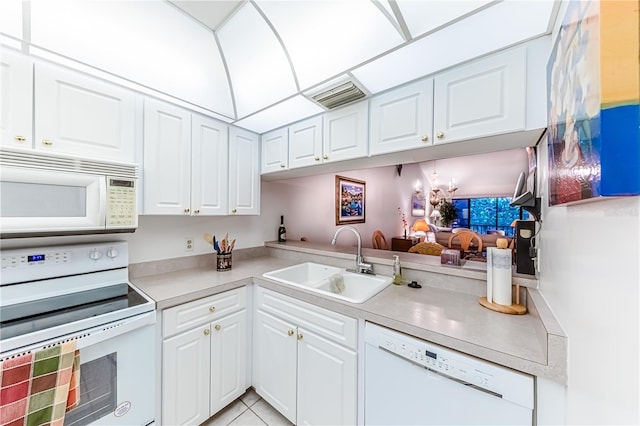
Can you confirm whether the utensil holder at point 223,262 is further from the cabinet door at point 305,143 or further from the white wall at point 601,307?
the white wall at point 601,307

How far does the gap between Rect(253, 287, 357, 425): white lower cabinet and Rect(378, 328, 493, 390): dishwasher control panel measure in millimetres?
219

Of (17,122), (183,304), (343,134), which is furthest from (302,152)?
(17,122)

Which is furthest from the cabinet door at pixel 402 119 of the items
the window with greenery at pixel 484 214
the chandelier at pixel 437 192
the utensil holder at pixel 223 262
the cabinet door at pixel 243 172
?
the window with greenery at pixel 484 214

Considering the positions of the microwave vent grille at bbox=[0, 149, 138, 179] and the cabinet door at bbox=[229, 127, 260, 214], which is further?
the cabinet door at bbox=[229, 127, 260, 214]

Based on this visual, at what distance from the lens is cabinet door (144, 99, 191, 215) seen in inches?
59.7

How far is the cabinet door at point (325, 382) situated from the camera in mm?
1225

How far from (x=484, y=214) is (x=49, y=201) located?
765 centimetres

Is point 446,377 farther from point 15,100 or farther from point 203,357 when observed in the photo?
point 15,100

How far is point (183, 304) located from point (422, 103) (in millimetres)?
1833

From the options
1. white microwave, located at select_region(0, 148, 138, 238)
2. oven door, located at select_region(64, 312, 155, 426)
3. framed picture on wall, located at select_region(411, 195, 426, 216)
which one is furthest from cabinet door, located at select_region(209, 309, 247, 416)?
framed picture on wall, located at select_region(411, 195, 426, 216)

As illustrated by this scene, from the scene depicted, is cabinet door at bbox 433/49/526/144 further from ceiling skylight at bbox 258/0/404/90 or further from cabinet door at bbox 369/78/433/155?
ceiling skylight at bbox 258/0/404/90

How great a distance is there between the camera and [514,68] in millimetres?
1080

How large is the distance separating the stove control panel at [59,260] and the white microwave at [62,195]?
0.14 meters

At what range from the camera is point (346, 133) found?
166 centimetres
